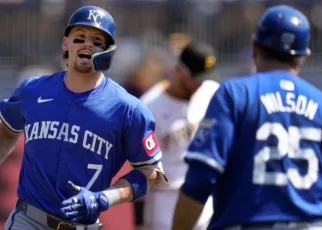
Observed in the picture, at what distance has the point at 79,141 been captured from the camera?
245 inches

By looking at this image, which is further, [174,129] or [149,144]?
[174,129]

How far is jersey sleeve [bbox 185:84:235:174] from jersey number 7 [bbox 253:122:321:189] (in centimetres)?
15

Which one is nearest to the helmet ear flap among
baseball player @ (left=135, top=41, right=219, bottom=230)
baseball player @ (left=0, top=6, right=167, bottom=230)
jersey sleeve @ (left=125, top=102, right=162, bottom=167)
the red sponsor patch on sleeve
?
baseball player @ (left=0, top=6, right=167, bottom=230)

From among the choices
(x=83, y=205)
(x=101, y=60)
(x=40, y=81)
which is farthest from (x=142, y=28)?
(x=83, y=205)

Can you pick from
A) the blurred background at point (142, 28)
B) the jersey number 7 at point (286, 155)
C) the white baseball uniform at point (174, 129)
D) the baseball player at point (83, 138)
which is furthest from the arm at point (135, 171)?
the blurred background at point (142, 28)

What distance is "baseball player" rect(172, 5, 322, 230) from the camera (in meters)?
4.82

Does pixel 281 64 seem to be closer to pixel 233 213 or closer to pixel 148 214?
pixel 233 213

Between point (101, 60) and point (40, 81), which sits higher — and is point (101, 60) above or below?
above

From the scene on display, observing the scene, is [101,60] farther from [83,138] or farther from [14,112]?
[14,112]

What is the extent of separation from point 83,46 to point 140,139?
2.31 feet

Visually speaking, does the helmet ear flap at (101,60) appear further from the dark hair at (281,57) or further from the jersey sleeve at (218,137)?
the jersey sleeve at (218,137)

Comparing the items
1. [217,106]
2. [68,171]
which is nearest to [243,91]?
[217,106]

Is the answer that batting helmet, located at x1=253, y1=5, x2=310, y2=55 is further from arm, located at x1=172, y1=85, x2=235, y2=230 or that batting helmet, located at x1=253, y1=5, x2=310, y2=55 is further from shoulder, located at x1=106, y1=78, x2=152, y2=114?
shoulder, located at x1=106, y1=78, x2=152, y2=114

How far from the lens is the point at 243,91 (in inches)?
191
